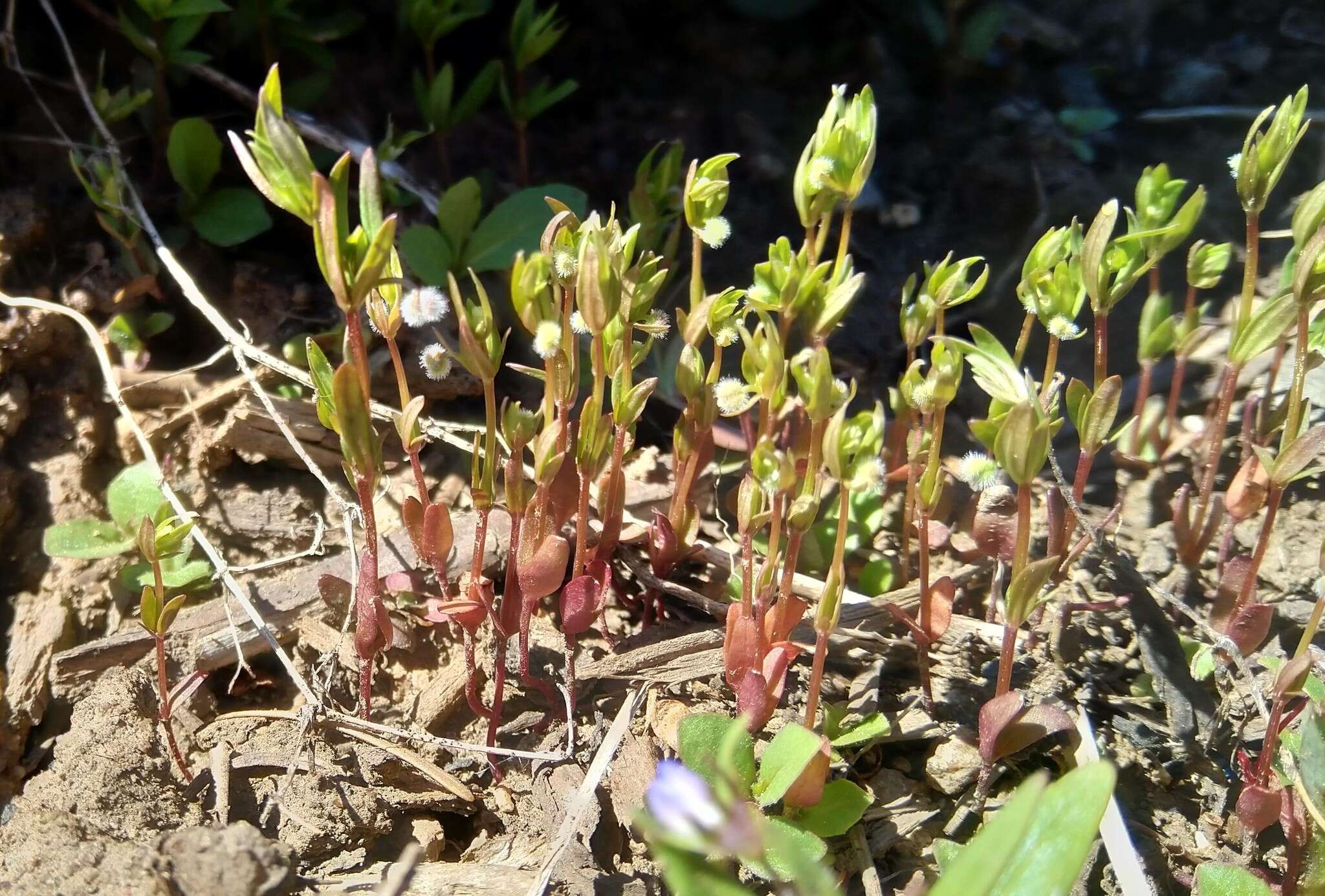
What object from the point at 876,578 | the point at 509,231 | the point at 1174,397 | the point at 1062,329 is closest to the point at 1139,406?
the point at 1174,397

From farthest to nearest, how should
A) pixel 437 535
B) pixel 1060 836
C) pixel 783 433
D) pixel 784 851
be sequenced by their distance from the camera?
pixel 783 433 < pixel 437 535 < pixel 784 851 < pixel 1060 836

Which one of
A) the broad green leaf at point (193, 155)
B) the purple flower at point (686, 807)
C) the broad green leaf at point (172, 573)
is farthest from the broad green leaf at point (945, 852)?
the broad green leaf at point (193, 155)

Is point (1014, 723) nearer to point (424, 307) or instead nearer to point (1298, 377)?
point (1298, 377)

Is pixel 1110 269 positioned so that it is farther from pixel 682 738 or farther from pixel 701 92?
pixel 701 92

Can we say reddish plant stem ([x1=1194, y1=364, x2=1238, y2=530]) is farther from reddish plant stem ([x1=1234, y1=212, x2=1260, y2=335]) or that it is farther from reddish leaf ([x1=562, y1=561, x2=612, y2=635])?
reddish leaf ([x1=562, y1=561, x2=612, y2=635])

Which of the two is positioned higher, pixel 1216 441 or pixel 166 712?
pixel 1216 441

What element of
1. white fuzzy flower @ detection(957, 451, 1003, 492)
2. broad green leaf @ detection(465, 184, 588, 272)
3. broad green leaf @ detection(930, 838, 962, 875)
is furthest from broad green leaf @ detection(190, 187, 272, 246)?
broad green leaf @ detection(930, 838, 962, 875)
